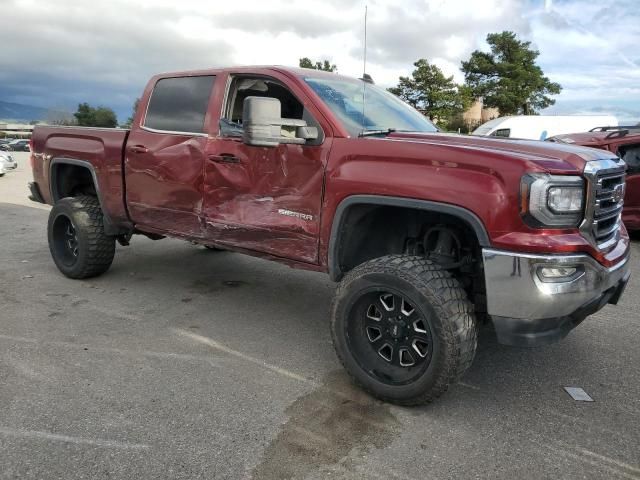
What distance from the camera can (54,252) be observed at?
546 centimetres

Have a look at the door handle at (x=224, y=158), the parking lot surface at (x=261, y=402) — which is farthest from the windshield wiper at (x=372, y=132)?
the parking lot surface at (x=261, y=402)

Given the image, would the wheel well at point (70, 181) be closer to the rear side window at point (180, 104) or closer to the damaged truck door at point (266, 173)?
the rear side window at point (180, 104)

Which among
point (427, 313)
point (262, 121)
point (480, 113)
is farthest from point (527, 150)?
point (480, 113)

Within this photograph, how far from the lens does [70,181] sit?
5.59 meters

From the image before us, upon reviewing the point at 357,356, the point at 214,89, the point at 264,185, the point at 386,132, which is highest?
the point at 214,89

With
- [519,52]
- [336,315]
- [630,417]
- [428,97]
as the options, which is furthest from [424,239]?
[519,52]

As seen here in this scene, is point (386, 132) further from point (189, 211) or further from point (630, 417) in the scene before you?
point (630, 417)

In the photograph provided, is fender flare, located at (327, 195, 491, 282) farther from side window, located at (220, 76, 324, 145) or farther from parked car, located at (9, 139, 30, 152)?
parked car, located at (9, 139, 30, 152)

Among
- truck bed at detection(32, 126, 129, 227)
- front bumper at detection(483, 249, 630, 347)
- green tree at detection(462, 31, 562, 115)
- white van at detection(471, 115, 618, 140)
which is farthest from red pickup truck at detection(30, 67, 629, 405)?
green tree at detection(462, 31, 562, 115)

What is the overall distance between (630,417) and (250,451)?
212 cm

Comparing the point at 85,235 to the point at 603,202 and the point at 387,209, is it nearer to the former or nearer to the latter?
the point at 387,209

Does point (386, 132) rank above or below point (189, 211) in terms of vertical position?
above

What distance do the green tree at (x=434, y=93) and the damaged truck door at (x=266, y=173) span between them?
1445 inches

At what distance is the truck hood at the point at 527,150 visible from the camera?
2596 mm
